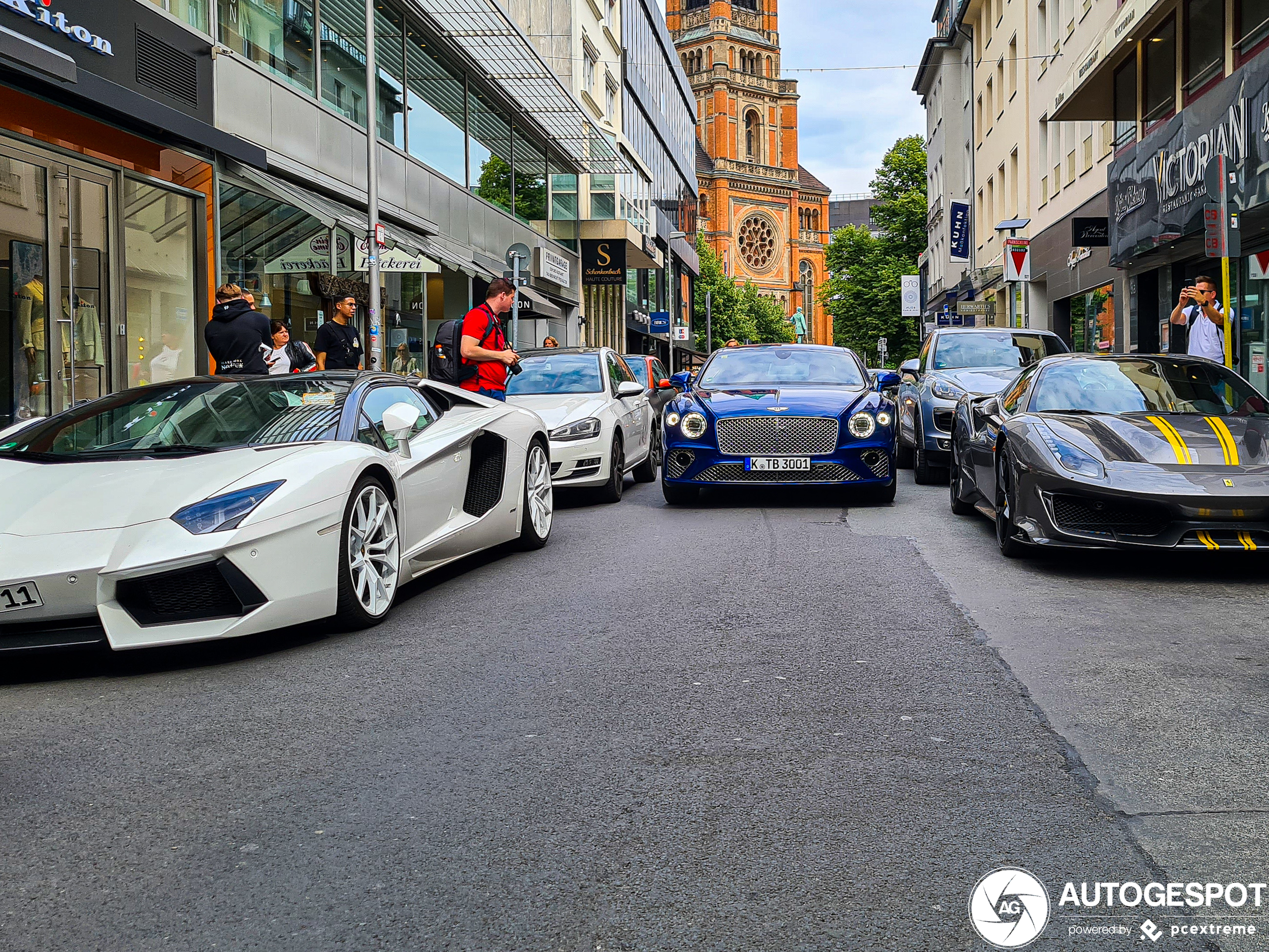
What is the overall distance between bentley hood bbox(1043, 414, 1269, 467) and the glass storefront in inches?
358

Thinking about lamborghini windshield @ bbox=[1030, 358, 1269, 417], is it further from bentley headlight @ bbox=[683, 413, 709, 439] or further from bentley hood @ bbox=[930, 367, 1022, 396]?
bentley hood @ bbox=[930, 367, 1022, 396]

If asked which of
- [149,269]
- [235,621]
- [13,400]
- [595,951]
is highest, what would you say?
[149,269]

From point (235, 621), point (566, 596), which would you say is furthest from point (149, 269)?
point (235, 621)

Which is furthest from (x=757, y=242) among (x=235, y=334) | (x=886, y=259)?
(x=235, y=334)

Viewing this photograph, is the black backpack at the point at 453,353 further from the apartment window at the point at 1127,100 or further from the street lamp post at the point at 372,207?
the apartment window at the point at 1127,100

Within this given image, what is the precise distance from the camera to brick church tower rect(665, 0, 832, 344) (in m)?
120

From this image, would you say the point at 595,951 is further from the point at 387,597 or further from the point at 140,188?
the point at 140,188

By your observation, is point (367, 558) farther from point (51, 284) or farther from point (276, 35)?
point (276, 35)

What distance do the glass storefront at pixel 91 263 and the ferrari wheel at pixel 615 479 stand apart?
5.39m

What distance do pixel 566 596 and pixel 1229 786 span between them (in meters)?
3.65

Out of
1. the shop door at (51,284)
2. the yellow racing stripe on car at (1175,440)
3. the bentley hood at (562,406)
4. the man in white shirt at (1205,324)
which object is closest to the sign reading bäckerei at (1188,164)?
the man in white shirt at (1205,324)

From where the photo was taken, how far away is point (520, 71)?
2709 cm

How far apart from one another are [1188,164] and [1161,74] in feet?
15.0

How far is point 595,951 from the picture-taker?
7.90 ft
